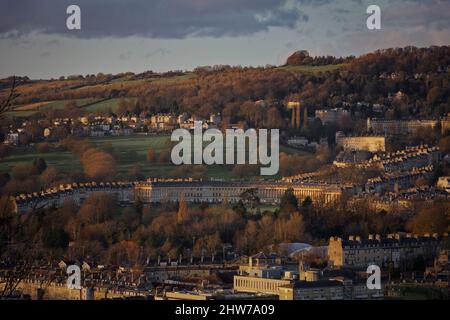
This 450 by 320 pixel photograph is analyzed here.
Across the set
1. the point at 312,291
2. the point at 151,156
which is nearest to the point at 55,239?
the point at 312,291

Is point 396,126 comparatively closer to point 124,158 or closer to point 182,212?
point 124,158

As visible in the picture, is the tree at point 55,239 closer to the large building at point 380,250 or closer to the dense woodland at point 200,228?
the dense woodland at point 200,228

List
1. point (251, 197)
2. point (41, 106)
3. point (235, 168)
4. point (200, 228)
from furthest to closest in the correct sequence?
1. point (41, 106)
2. point (235, 168)
3. point (251, 197)
4. point (200, 228)

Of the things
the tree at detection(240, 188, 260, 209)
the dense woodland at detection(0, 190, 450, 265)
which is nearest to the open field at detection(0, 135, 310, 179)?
the tree at detection(240, 188, 260, 209)

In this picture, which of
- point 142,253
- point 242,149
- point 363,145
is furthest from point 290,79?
point 142,253

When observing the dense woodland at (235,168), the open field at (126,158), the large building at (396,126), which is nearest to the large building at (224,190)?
the dense woodland at (235,168)
